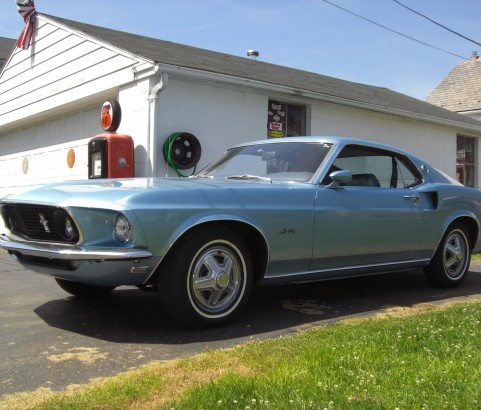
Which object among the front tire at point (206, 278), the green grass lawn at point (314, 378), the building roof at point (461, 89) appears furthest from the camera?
the building roof at point (461, 89)

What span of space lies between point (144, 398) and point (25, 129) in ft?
39.7

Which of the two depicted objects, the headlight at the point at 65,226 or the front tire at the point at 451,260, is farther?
the front tire at the point at 451,260

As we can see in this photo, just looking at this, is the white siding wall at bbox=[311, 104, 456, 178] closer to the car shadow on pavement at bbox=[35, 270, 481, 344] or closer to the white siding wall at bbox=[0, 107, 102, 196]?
the white siding wall at bbox=[0, 107, 102, 196]

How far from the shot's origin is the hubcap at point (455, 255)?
582 cm

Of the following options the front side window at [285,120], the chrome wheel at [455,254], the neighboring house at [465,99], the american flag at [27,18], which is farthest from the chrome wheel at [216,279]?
the neighboring house at [465,99]

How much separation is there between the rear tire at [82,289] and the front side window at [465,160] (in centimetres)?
1203

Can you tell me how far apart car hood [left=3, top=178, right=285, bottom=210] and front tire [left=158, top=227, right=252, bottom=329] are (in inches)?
13.0

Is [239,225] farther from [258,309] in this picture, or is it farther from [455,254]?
[455,254]

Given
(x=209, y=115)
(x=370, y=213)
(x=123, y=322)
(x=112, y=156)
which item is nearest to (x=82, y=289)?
(x=123, y=322)

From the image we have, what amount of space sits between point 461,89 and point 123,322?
19678mm

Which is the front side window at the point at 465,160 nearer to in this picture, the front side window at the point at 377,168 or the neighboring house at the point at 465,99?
the neighboring house at the point at 465,99

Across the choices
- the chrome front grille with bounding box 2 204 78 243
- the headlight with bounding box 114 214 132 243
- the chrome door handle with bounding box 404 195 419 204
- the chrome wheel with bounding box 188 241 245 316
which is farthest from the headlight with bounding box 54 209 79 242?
the chrome door handle with bounding box 404 195 419 204

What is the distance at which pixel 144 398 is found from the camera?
2.56m

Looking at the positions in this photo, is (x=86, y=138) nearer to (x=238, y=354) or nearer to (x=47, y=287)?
(x=47, y=287)
